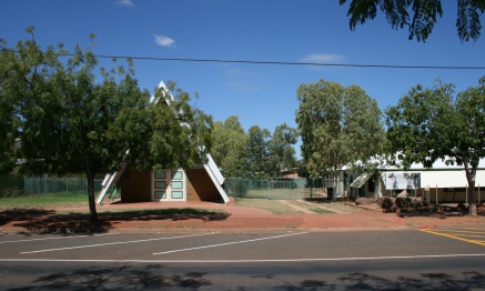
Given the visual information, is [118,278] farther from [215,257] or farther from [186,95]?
[186,95]

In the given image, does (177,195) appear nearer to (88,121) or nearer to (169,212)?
(169,212)

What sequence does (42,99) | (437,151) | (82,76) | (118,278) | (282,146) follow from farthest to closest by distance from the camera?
1. (282,146)
2. (437,151)
3. (82,76)
4. (42,99)
5. (118,278)

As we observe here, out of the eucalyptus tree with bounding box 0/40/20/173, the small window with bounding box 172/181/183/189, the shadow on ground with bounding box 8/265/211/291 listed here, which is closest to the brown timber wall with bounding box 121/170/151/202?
the small window with bounding box 172/181/183/189

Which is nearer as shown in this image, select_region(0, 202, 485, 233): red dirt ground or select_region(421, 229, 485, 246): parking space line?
select_region(421, 229, 485, 246): parking space line

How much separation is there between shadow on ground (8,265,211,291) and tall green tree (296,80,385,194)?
22.3 meters

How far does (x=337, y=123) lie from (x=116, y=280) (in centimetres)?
2479

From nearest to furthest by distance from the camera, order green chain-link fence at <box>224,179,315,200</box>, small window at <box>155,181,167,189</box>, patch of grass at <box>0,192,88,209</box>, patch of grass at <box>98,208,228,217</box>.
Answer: patch of grass at <box>98,208,228,217</box> → patch of grass at <box>0,192,88,209</box> → small window at <box>155,181,167,189</box> → green chain-link fence at <box>224,179,315,200</box>

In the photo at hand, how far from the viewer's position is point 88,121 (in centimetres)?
1587

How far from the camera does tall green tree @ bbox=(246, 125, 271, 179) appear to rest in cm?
5750

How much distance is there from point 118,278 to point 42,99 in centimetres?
840

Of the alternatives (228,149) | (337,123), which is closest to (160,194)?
(337,123)

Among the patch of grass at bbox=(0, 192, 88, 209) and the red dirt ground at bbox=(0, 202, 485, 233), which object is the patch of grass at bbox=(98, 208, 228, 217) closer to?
the red dirt ground at bbox=(0, 202, 485, 233)

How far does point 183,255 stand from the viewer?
444 inches

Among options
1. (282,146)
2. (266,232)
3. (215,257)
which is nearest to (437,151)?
(266,232)
